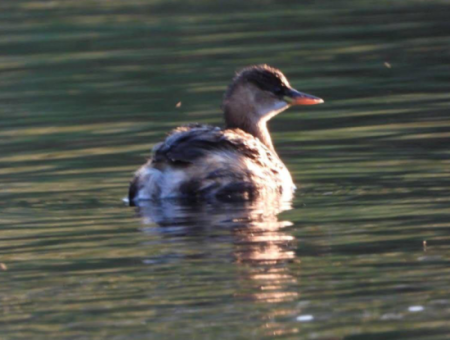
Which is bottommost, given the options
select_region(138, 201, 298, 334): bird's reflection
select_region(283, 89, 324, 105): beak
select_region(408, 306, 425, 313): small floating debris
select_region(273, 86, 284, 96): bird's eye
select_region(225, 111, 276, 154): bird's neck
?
select_region(138, 201, 298, 334): bird's reflection

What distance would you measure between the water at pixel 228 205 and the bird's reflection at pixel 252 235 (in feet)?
0.06

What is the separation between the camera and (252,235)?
29.3ft

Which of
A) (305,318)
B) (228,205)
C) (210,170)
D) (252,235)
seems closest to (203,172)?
(210,170)

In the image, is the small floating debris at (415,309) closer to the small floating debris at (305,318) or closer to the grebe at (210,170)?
the small floating debris at (305,318)

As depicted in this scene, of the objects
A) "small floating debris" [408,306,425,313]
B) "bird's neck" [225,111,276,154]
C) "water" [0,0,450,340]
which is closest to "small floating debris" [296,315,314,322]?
"water" [0,0,450,340]

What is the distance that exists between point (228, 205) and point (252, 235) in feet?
4.59

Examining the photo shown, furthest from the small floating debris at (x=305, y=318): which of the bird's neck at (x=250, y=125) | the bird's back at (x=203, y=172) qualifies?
the bird's neck at (x=250, y=125)

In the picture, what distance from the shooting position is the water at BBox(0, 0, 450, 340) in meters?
6.94

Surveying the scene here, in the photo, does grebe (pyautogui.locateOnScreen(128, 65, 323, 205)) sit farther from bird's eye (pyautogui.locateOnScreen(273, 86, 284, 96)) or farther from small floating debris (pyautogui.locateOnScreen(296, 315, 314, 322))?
small floating debris (pyautogui.locateOnScreen(296, 315, 314, 322))

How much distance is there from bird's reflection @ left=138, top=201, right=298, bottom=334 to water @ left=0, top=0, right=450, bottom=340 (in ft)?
0.06

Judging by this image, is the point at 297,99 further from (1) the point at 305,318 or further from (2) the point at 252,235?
(1) the point at 305,318

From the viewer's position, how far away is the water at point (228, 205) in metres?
6.94

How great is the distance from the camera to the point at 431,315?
6.64 m

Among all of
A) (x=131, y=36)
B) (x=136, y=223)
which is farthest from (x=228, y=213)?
(x=131, y=36)
